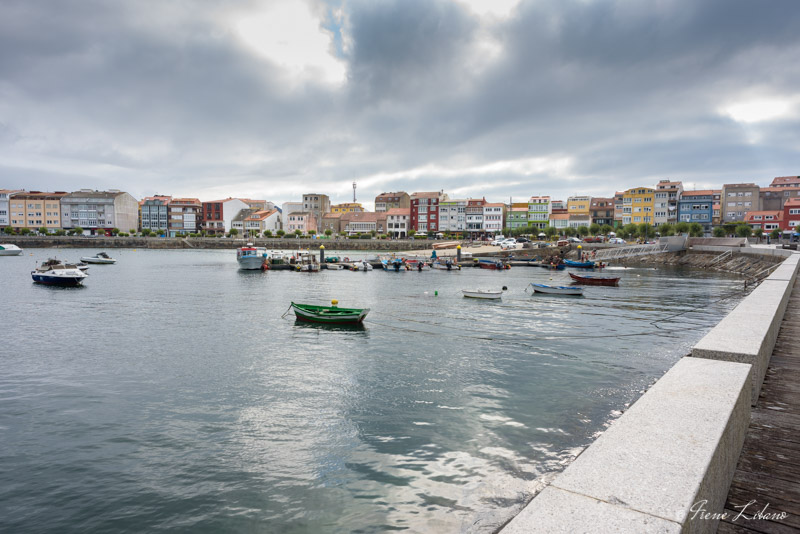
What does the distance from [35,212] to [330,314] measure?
167 metres

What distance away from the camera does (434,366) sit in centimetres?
1823

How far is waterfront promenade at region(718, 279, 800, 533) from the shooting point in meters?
3.88

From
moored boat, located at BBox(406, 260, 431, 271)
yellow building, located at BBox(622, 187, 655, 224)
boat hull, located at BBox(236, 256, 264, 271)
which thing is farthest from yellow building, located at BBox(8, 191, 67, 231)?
yellow building, located at BBox(622, 187, 655, 224)

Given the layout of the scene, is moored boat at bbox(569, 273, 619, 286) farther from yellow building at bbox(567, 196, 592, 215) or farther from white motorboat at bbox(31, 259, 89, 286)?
yellow building at bbox(567, 196, 592, 215)

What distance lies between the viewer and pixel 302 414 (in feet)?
43.4

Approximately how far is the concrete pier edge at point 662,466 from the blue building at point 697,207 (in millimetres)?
137440

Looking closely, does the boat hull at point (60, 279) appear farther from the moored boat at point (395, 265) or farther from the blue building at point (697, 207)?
the blue building at point (697, 207)

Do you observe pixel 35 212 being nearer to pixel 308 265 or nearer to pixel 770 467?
pixel 308 265

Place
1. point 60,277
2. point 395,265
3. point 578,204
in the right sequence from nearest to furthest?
→ point 60,277 < point 395,265 < point 578,204

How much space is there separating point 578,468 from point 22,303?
44.0 metres

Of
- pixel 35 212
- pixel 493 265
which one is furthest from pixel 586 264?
pixel 35 212

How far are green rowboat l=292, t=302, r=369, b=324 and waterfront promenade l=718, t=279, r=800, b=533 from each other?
2132cm

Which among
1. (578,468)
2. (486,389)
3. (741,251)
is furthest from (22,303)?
(741,251)

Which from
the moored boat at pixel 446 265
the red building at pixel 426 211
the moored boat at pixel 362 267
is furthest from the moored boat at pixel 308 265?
the red building at pixel 426 211
